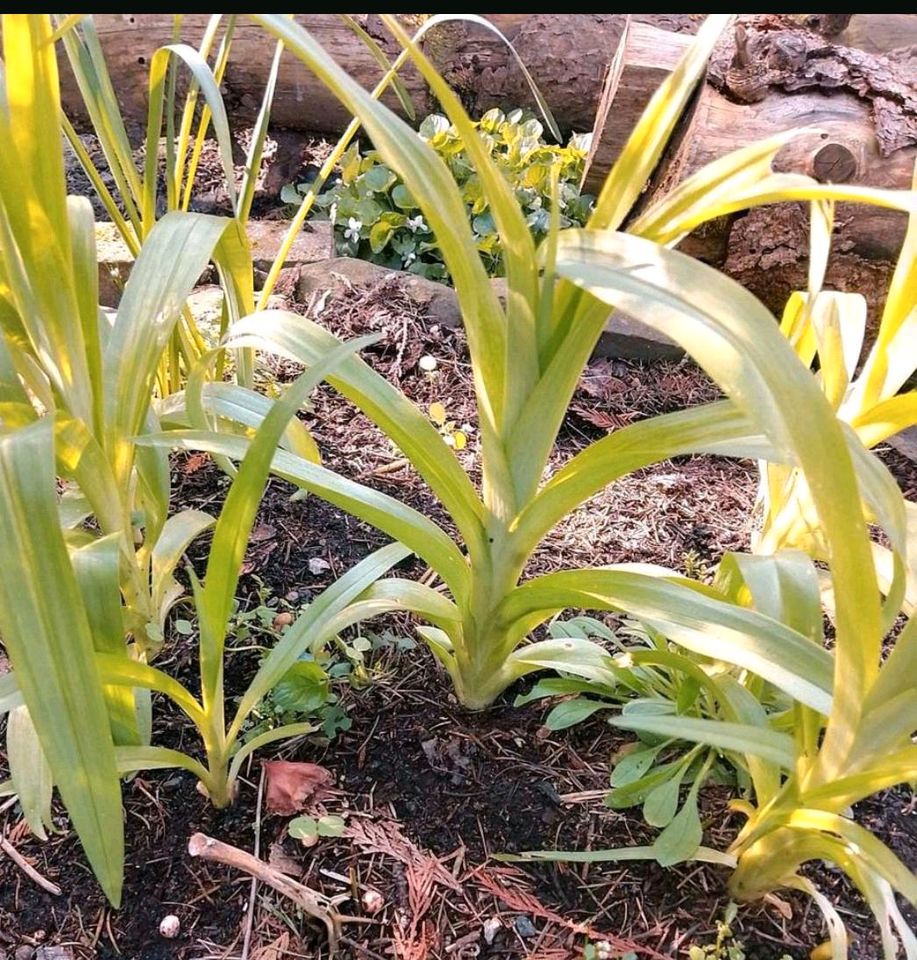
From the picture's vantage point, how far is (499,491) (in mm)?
738

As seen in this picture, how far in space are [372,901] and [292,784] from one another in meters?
0.15

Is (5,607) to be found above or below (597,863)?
above

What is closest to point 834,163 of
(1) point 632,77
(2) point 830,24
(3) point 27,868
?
(1) point 632,77

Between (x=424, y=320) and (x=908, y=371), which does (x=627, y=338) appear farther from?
(x=908, y=371)

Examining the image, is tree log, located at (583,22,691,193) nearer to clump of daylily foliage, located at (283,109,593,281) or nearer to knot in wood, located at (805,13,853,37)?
clump of daylily foliage, located at (283,109,593,281)

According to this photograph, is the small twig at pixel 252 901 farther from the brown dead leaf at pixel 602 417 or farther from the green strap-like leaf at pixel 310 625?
the brown dead leaf at pixel 602 417

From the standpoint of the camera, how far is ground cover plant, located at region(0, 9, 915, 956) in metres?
0.52

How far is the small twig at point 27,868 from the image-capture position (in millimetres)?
764

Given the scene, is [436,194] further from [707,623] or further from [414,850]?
[414,850]

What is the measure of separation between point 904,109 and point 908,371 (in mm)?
1004

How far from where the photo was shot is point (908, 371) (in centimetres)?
79

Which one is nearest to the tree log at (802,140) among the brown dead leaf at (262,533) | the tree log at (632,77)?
the tree log at (632,77)

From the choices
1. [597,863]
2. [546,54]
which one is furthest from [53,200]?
[546,54]

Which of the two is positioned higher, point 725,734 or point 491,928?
point 725,734
